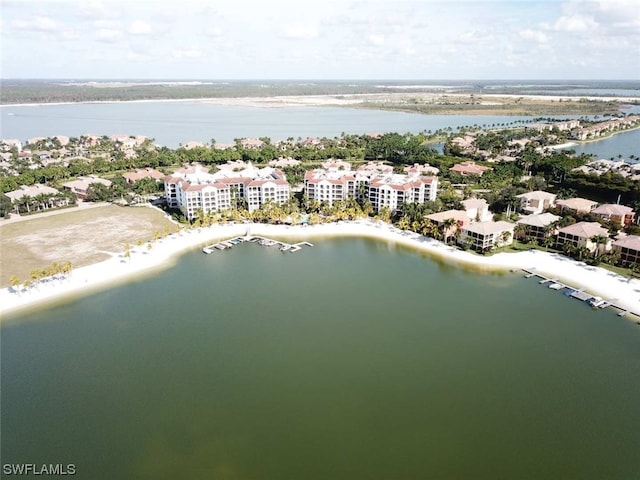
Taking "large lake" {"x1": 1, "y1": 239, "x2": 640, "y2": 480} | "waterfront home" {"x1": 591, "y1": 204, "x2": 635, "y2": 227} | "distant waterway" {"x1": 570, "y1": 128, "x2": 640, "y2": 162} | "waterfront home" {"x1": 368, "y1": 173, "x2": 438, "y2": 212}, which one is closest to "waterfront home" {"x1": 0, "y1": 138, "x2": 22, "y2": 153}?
"large lake" {"x1": 1, "y1": 239, "x2": 640, "y2": 480}

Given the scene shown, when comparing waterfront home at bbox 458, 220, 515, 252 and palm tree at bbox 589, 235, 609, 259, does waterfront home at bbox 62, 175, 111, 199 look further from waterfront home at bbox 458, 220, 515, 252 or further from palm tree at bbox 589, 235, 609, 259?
palm tree at bbox 589, 235, 609, 259

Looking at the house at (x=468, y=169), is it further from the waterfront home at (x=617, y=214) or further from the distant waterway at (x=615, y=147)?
the distant waterway at (x=615, y=147)

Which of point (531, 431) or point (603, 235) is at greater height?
point (603, 235)

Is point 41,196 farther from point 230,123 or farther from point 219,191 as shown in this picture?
point 230,123

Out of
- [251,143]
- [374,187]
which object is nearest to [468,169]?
[374,187]

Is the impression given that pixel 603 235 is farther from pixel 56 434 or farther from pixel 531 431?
pixel 56 434

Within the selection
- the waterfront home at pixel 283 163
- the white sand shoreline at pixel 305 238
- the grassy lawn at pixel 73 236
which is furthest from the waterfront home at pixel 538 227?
the waterfront home at pixel 283 163

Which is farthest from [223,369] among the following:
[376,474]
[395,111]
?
[395,111]
